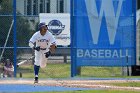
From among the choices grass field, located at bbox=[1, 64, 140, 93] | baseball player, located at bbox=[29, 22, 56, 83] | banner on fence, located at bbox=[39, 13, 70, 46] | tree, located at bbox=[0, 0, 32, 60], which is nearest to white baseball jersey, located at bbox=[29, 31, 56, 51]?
baseball player, located at bbox=[29, 22, 56, 83]

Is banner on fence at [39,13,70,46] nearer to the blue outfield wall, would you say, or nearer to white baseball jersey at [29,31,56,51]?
the blue outfield wall

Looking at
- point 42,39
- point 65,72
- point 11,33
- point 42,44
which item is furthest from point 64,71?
point 42,39

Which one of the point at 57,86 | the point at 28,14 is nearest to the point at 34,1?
the point at 28,14

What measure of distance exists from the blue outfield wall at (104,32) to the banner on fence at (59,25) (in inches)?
16.7

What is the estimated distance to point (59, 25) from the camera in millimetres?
21109

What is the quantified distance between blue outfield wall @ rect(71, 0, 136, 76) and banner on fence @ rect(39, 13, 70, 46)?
1.39 feet

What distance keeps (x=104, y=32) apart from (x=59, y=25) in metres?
1.89

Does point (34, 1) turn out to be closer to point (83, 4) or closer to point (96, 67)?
point (83, 4)

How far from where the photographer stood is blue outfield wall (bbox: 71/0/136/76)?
20859 mm

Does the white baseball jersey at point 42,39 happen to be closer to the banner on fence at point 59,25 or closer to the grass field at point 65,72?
the grass field at point 65,72

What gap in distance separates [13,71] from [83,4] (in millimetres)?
3961

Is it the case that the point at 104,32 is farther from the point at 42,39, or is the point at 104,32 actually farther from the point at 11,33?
the point at 42,39

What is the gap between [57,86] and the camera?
15.2 meters

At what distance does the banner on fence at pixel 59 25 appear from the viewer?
2100 centimetres
